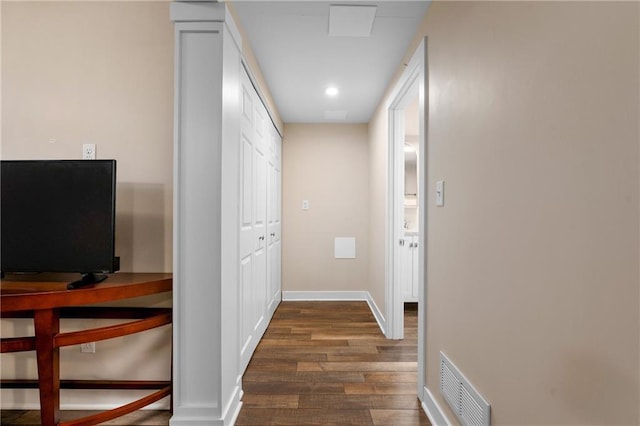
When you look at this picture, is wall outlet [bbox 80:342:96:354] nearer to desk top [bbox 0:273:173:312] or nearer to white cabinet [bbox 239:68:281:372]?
desk top [bbox 0:273:173:312]

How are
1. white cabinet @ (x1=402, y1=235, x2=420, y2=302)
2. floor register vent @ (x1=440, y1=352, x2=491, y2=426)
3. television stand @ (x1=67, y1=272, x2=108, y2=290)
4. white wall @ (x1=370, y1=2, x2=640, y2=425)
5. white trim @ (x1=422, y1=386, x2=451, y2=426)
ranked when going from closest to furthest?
white wall @ (x1=370, y1=2, x2=640, y2=425) < floor register vent @ (x1=440, y1=352, x2=491, y2=426) < television stand @ (x1=67, y1=272, x2=108, y2=290) < white trim @ (x1=422, y1=386, x2=451, y2=426) < white cabinet @ (x1=402, y1=235, x2=420, y2=302)

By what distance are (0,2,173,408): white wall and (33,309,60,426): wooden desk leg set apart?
15.8 inches

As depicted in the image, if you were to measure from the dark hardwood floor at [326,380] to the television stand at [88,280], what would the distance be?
0.78 m

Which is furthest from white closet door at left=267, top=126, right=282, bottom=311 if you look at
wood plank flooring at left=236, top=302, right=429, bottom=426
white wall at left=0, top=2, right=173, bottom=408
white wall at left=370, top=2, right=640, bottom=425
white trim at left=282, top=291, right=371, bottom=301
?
white wall at left=370, top=2, right=640, bottom=425

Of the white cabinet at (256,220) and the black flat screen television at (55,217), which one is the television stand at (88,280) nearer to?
the black flat screen television at (55,217)

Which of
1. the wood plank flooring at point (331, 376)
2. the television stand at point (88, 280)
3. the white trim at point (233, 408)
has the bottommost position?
the wood plank flooring at point (331, 376)

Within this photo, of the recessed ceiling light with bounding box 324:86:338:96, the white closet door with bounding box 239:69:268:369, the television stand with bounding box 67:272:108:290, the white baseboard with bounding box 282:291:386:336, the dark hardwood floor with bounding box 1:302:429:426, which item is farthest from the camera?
the white baseboard with bounding box 282:291:386:336

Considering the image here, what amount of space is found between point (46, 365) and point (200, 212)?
0.88 meters

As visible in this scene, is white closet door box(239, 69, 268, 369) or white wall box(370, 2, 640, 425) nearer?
white wall box(370, 2, 640, 425)

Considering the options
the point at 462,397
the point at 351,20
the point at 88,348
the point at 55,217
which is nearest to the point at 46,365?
the point at 88,348

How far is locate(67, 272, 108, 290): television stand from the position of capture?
57.0 inches

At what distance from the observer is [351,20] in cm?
201

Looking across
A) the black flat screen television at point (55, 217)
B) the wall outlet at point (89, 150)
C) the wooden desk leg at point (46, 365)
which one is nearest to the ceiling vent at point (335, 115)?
the wall outlet at point (89, 150)

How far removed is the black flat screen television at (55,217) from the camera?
4.97ft
